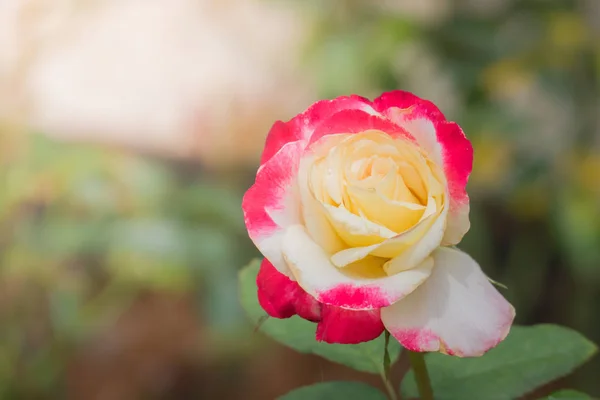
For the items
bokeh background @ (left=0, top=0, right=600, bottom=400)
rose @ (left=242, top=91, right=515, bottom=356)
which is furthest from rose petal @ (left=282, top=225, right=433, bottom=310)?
bokeh background @ (left=0, top=0, right=600, bottom=400)

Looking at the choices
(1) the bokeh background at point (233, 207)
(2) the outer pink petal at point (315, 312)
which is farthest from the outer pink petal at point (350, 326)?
(1) the bokeh background at point (233, 207)

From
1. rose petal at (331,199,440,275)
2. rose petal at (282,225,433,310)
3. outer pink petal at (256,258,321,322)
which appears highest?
rose petal at (331,199,440,275)

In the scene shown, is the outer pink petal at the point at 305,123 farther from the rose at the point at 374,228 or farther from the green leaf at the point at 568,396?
the green leaf at the point at 568,396

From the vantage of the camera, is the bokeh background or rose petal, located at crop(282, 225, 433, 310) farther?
the bokeh background

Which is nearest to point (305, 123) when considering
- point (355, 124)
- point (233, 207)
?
point (355, 124)

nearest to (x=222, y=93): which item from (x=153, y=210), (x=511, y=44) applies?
(x=153, y=210)

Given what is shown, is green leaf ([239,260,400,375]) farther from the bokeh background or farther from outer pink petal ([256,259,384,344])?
the bokeh background

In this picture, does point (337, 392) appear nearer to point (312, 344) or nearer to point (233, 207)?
point (312, 344)
